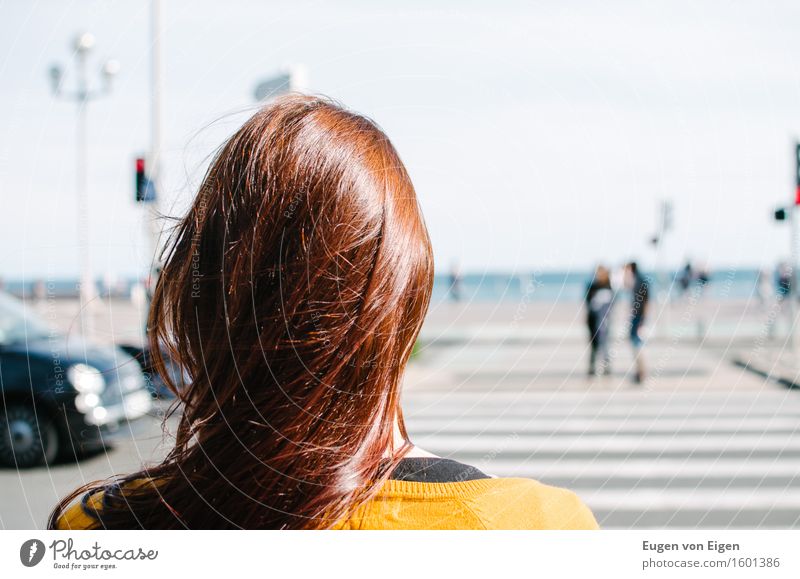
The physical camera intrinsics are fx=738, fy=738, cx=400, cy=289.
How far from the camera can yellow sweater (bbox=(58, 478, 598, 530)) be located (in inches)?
38.6

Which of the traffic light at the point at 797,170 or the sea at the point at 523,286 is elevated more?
the traffic light at the point at 797,170

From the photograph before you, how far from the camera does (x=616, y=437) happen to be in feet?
24.6

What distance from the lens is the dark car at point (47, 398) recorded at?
5.93m

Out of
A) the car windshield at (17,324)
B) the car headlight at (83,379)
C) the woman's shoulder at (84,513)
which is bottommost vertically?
the car headlight at (83,379)

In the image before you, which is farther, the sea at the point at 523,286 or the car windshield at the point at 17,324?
the car windshield at the point at 17,324

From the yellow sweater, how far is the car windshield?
616 centimetres

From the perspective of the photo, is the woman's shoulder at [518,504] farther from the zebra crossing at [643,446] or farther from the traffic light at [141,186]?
the zebra crossing at [643,446]

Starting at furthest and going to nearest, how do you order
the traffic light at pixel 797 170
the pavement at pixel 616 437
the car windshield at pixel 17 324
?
the car windshield at pixel 17 324, the pavement at pixel 616 437, the traffic light at pixel 797 170

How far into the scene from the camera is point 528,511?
990 millimetres

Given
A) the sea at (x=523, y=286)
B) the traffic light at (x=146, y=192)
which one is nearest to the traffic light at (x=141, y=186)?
the traffic light at (x=146, y=192)

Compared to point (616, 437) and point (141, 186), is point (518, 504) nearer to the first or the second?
point (141, 186)

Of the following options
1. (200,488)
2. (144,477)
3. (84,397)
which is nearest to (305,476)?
(200,488)

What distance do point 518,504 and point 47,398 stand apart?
21.7ft
